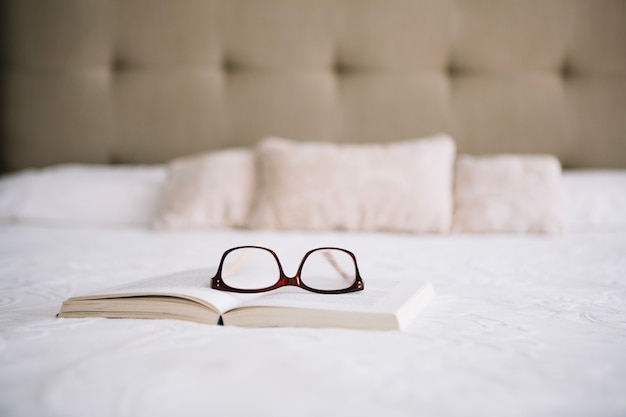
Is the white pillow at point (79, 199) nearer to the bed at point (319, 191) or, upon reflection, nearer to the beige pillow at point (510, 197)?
the bed at point (319, 191)

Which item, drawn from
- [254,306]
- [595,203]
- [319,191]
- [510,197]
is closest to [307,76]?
[319,191]

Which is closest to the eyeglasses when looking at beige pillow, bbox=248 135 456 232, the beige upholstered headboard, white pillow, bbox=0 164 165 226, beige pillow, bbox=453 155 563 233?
beige pillow, bbox=248 135 456 232

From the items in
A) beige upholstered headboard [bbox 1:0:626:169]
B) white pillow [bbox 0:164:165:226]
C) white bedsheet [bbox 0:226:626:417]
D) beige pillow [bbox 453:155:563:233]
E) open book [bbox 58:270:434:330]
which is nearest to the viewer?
white bedsheet [bbox 0:226:626:417]

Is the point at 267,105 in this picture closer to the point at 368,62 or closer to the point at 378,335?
the point at 368,62

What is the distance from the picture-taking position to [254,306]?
0.63 m

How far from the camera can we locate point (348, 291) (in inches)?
27.6

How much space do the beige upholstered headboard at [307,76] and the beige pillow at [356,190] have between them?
15.0 inches

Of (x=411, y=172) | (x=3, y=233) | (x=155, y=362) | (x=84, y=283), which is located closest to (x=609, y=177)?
(x=411, y=172)

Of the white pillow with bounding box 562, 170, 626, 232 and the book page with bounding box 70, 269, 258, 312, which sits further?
the white pillow with bounding box 562, 170, 626, 232

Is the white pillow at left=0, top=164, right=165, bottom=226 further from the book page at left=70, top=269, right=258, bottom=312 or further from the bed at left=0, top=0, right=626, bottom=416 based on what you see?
the book page at left=70, top=269, right=258, bottom=312

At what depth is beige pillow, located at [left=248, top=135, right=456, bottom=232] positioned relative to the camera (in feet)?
5.17

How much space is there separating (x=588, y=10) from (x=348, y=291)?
1.75 meters

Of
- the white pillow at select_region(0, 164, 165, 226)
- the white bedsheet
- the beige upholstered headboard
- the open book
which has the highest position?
the beige upholstered headboard

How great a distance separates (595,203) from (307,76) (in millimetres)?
1016
